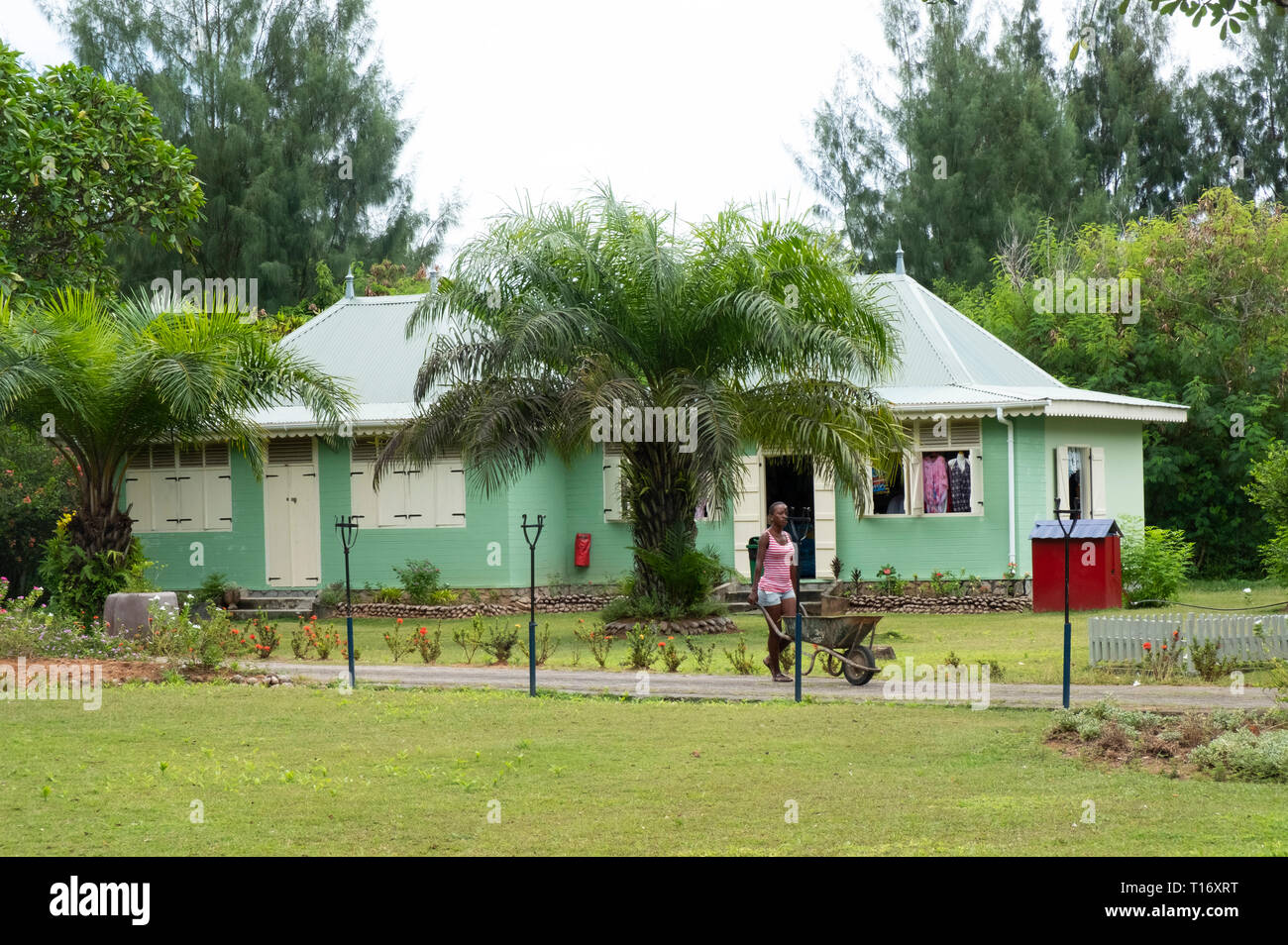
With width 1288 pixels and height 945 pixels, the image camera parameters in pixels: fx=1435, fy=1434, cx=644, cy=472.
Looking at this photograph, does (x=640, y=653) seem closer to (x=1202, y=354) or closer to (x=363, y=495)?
(x=363, y=495)

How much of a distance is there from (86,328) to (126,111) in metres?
4.76

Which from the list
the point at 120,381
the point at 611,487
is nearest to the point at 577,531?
the point at 611,487

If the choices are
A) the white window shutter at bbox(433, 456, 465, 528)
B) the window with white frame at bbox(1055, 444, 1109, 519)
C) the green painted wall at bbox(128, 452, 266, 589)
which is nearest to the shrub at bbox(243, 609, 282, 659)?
the white window shutter at bbox(433, 456, 465, 528)

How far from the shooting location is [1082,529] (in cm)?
2095

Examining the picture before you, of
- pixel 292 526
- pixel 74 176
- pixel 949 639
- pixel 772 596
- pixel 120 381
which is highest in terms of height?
pixel 74 176

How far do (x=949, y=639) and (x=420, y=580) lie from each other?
9399 millimetres

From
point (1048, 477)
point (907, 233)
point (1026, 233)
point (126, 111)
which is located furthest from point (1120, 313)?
point (126, 111)

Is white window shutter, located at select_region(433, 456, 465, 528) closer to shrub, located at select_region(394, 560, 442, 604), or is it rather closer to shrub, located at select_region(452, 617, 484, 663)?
shrub, located at select_region(394, 560, 442, 604)

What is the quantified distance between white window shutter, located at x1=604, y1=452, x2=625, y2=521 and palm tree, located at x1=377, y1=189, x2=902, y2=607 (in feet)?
17.7

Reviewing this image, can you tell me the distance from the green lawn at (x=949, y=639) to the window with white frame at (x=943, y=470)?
202 centimetres

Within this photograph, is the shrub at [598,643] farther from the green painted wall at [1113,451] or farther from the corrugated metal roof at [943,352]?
the green painted wall at [1113,451]

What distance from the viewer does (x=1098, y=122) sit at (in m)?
41.7

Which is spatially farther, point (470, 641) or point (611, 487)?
point (611, 487)

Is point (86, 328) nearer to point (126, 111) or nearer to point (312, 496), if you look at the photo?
point (126, 111)
